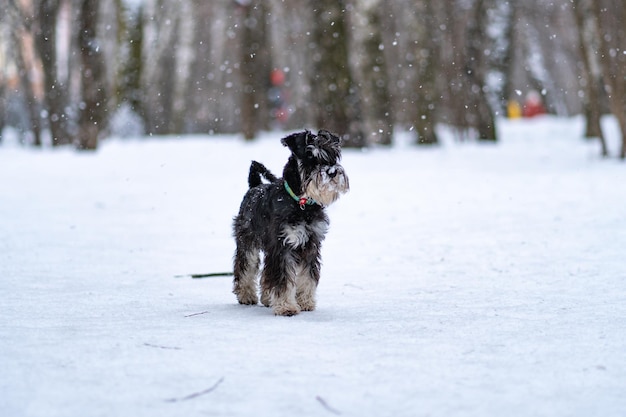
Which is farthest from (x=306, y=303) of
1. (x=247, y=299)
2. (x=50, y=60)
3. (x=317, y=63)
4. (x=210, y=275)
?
(x=50, y=60)

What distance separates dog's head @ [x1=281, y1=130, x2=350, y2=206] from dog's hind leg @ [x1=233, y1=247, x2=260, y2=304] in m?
1.04

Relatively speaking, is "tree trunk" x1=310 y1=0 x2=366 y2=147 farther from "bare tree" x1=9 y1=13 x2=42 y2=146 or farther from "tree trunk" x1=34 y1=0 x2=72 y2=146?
"bare tree" x1=9 y1=13 x2=42 y2=146

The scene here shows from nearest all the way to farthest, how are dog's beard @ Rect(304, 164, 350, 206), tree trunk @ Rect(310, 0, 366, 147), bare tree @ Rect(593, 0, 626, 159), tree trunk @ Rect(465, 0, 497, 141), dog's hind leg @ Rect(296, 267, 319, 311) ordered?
dog's beard @ Rect(304, 164, 350, 206) → dog's hind leg @ Rect(296, 267, 319, 311) → bare tree @ Rect(593, 0, 626, 159) → tree trunk @ Rect(310, 0, 366, 147) → tree trunk @ Rect(465, 0, 497, 141)

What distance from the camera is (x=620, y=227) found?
1050cm

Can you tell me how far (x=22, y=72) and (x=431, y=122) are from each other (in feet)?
55.5

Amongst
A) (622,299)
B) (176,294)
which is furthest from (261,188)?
(622,299)

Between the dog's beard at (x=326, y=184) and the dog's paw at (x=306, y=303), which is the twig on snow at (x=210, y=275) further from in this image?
the dog's beard at (x=326, y=184)

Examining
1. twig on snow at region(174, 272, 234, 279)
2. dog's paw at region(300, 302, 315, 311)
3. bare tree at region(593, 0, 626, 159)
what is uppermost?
bare tree at region(593, 0, 626, 159)

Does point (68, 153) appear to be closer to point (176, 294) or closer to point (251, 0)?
point (251, 0)

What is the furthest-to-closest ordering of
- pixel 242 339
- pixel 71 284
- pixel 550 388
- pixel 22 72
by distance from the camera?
pixel 22 72
pixel 71 284
pixel 242 339
pixel 550 388

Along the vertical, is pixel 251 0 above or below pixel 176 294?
above

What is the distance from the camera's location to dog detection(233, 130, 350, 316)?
628 cm

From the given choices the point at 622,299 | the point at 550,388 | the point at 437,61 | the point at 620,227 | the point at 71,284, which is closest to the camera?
the point at 550,388

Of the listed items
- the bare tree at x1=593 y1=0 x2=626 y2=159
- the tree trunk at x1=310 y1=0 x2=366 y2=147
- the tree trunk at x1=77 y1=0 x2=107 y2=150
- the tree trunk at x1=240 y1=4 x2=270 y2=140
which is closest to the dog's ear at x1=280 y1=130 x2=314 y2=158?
the bare tree at x1=593 y1=0 x2=626 y2=159
